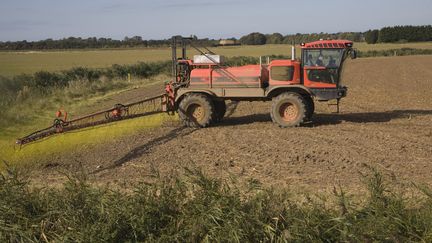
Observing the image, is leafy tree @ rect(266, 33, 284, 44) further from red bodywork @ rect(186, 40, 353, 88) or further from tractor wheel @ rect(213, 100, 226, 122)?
red bodywork @ rect(186, 40, 353, 88)

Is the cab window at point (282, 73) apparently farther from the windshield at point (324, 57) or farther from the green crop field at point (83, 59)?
the green crop field at point (83, 59)

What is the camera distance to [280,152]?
1114 centimetres

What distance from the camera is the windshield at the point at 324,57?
13625 mm

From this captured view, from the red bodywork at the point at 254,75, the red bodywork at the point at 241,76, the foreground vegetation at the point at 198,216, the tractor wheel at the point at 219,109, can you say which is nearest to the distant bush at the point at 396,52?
the tractor wheel at the point at 219,109

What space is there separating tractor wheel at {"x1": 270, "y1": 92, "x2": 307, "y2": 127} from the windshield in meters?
1.04

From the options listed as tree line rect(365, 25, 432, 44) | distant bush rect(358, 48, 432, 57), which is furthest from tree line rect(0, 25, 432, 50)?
distant bush rect(358, 48, 432, 57)

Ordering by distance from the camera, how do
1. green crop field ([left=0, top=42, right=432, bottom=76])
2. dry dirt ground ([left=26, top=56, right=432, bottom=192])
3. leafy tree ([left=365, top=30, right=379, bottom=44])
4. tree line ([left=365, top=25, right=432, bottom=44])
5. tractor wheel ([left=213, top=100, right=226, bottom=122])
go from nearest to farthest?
dry dirt ground ([left=26, top=56, right=432, bottom=192]), tractor wheel ([left=213, top=100, right=226, bottom=122]), green crop field ([left=0, top=42, right=432, bottom=76]), tree line ([left=365, top=25, right=432, bottom=44]), leafy tree ([left=365, top=30, right=379, bottom=44])

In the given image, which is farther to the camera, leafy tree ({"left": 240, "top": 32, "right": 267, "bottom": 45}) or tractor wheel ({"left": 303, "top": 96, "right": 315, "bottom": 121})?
leafy tree ({"left": 240, "top": 32, "right": 267, "bottom": 45})

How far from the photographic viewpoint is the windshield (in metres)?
13.6

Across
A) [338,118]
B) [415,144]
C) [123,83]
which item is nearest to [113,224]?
[415,144]

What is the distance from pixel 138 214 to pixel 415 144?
8.63 metres

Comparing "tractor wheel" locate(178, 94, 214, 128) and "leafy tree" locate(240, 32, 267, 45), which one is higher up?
"leafy tree" locate(240, 32, 267, 45)

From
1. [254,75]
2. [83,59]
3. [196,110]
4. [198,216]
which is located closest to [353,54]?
[254,75]

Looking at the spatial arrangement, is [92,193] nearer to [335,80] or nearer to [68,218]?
[68,218]
